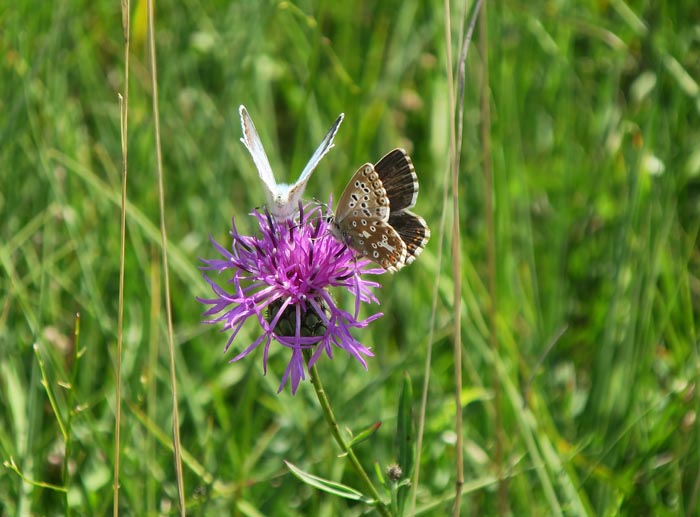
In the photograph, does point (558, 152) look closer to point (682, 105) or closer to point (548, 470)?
point (682, 105)

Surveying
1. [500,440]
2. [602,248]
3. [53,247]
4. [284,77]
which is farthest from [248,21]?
[500,440]

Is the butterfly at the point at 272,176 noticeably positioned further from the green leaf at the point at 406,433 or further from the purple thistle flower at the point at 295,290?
the green leaf at the point at 406,433

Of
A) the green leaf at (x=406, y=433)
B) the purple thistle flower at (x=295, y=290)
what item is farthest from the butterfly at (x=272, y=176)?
the green leaf at (x=406, y=433)

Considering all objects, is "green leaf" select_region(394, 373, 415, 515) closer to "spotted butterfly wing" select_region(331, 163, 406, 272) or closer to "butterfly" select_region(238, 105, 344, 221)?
"spotted butterfly wing" select_region(331, 163, 406, 272)

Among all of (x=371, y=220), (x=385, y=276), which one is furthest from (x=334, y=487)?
(x=385, y=276)

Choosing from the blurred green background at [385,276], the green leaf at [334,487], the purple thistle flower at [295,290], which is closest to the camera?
the green leaf at [334,487]

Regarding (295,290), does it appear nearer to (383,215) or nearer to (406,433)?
(383,215)
